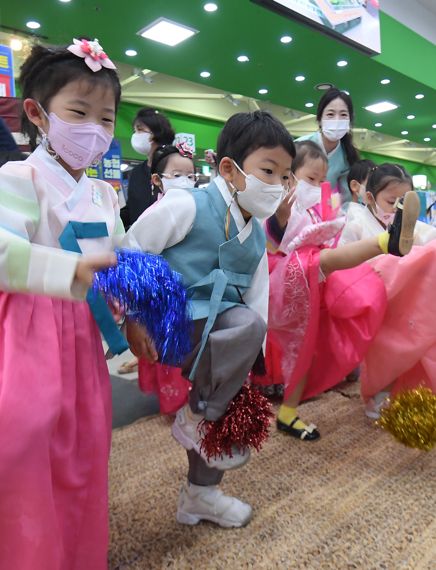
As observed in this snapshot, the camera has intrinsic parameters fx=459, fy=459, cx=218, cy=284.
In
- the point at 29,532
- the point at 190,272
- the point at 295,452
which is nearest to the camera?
the point at 29,532

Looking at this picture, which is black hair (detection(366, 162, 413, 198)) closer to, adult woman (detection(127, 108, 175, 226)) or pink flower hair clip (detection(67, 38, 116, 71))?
adult woman (detection(127, 108, 175, 226))

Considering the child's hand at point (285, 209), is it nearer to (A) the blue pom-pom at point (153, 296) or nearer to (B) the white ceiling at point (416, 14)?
(A) the blue pom-pom at point (153, 296)

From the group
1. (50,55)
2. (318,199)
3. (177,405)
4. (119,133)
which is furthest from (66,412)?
(119,133)

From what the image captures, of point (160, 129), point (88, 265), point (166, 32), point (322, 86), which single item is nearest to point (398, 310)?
point (88, 265)

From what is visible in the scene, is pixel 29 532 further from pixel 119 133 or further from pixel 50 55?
pixel 119 133

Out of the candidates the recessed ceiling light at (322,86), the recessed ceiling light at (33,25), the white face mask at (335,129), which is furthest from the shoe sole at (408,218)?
the recessed ceiling light at (322,86)

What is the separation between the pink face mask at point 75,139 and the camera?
84cm

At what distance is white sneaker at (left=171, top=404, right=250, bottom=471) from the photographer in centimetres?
101

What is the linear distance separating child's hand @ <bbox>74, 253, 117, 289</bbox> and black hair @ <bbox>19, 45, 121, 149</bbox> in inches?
14.8

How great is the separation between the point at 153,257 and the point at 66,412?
0.31 meters

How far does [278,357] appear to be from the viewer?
1.82 meters

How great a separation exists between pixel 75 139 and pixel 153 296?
33cm

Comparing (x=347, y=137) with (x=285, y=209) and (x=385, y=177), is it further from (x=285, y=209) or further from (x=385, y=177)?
(x=285, y=209)

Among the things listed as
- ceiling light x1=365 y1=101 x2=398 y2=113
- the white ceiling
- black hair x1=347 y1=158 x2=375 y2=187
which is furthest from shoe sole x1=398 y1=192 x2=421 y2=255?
ceiling light x1=365 y1=101 x2=398 y2=113
